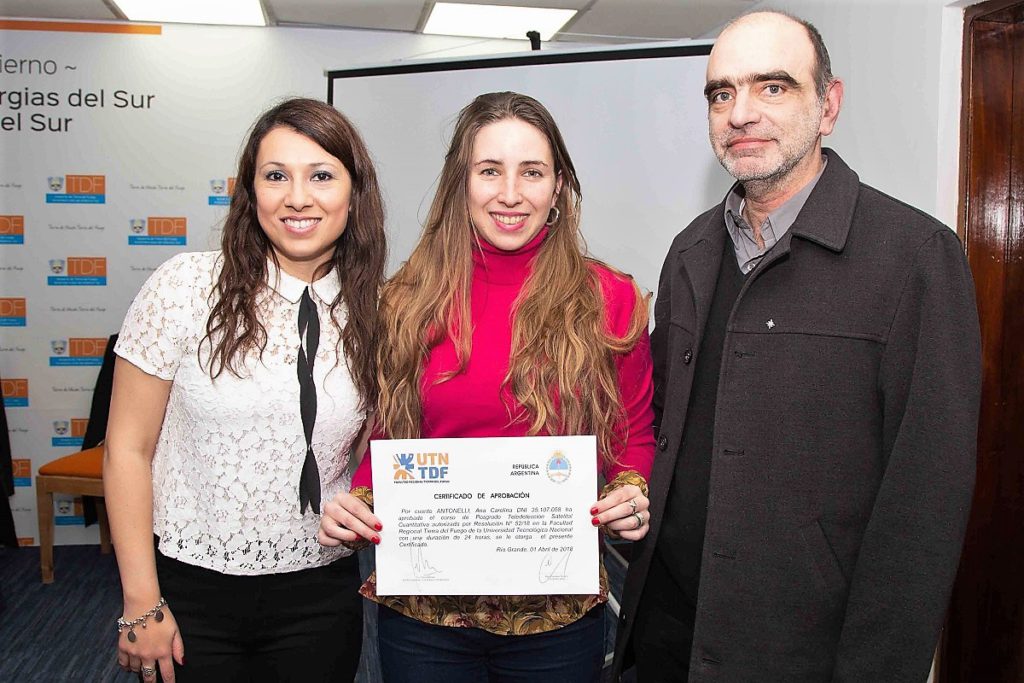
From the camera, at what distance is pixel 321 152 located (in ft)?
6.03

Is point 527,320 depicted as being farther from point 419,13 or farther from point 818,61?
point 419,13

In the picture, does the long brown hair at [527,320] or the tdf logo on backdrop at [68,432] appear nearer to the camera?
the long brown hair at [527,320]

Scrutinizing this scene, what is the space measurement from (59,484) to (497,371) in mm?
4023

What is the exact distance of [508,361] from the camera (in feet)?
6.07

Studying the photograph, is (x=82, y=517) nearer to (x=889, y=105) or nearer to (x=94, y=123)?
(x=94, y=123)

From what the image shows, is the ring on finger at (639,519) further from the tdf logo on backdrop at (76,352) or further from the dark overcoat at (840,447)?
the tdf logo on backdrop at (76,352)

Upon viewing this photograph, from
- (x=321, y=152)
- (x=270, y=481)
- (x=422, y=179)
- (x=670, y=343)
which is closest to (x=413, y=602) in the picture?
(x=270, y=481)

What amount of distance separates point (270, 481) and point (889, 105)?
3321mm

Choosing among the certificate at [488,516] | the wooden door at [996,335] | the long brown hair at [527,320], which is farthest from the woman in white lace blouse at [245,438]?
the wooden door at [996,335]

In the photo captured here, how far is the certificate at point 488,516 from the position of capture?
1681mm

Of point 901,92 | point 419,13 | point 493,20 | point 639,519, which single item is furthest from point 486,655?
point 493,20

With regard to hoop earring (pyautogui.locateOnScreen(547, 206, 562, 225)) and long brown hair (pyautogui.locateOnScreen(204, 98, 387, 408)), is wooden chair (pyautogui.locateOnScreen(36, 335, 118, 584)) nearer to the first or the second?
long brown hair (pyautogui.locateOnScreen(204, 98, 387, 408))

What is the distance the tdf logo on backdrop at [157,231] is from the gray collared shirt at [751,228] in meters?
4.55
